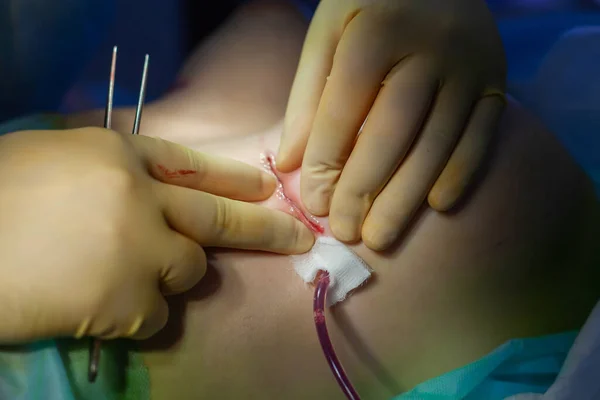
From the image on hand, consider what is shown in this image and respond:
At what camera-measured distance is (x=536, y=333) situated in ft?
3.23

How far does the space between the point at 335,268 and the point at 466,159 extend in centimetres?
27

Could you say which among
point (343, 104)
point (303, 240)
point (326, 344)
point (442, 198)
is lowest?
point (326, 344)

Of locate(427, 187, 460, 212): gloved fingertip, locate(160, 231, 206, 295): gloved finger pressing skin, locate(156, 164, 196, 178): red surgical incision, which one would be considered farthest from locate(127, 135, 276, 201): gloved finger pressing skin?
locate(427, 187, 460, 212): gloved fingertip

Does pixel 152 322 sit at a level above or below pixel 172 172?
below

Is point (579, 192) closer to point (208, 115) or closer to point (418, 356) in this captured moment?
point (418, 356)

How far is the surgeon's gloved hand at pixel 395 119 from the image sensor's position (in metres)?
0.86

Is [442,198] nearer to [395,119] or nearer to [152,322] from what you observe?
[395,119]

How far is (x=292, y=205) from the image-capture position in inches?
36.6

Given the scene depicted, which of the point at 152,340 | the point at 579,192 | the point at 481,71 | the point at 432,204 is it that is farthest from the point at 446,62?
the point at 152,340

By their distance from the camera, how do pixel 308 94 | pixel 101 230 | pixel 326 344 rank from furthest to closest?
pixel 308 94, pixel 326 344, pixel 101 230

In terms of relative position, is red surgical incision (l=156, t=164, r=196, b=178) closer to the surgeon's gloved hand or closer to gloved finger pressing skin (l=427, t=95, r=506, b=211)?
the surgeon's gloved hand

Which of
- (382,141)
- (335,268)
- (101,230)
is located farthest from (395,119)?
(101,230)

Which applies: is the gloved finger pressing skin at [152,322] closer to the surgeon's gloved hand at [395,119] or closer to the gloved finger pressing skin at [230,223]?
the gloved finger pressing skin at [230,223]

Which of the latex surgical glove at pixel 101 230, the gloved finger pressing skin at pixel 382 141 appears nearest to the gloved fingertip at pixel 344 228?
the gloved finger pressing skin at pixel 382 141
